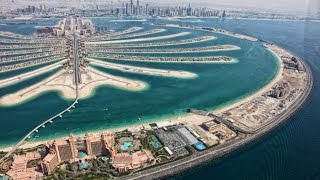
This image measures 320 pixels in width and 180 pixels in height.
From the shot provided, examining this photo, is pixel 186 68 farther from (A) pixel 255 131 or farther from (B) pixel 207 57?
(A) pixel 255 131

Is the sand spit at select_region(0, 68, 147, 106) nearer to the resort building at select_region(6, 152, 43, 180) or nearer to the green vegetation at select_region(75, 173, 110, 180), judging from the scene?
the resort building at select_region(6, 152, 43, 180)

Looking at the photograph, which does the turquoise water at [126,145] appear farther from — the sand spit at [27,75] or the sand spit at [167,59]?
the sand spit at [167,59]

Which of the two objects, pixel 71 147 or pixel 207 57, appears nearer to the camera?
pixel 71 147

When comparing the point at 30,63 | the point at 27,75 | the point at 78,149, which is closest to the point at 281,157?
the point at 78,149

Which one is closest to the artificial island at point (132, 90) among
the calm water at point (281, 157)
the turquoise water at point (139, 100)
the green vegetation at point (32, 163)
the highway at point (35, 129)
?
the green vegetation at point (32, 163)

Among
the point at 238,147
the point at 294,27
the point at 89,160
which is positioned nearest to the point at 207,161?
the point at 238,147

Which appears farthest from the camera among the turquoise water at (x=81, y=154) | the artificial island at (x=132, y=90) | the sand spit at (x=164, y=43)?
the sand spit at (x=164, y=43)

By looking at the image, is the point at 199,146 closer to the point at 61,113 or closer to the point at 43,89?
the point at 61,113
